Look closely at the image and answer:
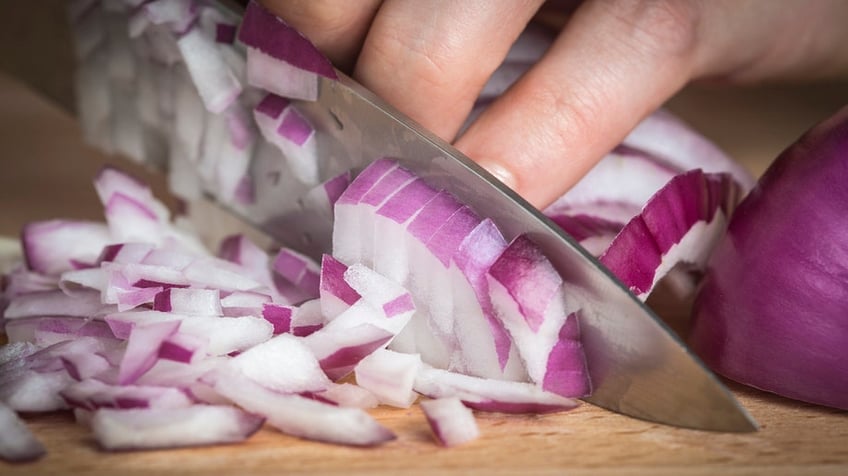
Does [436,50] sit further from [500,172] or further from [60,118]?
[60,118]

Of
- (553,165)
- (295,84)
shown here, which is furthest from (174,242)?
(553,165)

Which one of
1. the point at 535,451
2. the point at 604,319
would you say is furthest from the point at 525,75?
the point at 535,451

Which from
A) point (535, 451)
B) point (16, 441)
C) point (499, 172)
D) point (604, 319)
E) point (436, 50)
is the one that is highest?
point (436, 50)

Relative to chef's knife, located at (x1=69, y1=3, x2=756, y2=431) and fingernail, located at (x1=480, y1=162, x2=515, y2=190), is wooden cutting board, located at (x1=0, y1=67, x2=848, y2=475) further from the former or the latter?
fingernail, located at (x1=480, y1=162, x2=515, y2=190)

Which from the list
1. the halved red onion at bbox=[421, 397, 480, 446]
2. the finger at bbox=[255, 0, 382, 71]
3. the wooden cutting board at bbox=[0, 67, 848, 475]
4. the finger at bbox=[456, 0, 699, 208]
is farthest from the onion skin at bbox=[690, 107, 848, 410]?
the finger at bbox=[255, 0, 382, 71]

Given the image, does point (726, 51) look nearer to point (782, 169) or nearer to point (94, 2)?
point (782, 169)

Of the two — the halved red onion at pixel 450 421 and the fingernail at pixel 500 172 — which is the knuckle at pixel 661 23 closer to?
the fingernail at pixel 500 172

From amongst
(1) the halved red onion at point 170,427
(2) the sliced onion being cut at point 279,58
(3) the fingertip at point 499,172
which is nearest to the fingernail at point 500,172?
(3) the fingertip at point 499,172
